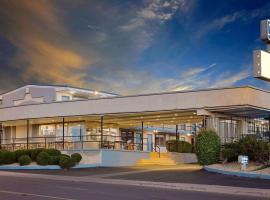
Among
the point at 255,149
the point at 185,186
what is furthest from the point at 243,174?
the point at 185,186

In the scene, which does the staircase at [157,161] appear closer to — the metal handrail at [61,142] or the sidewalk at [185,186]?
the metal handrail at [61,142]

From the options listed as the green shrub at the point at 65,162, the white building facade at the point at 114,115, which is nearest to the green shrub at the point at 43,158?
the green shrub at the point at 65,162

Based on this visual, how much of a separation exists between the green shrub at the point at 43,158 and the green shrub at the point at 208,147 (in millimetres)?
11302

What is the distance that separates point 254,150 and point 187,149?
59.3ft

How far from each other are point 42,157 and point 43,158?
4.3 inches

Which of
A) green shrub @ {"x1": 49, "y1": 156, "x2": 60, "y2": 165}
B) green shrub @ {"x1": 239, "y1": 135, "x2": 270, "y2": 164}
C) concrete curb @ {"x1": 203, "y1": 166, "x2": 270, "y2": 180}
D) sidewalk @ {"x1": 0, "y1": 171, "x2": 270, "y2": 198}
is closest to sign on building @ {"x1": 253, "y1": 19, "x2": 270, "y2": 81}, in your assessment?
sidewalk @ {"x1": 0, "y1": 171, "x2": 270, "y2": 198}

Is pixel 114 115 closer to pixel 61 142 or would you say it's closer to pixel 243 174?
pixel 61 142

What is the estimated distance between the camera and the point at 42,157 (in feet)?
111

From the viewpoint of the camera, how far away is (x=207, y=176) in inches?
962

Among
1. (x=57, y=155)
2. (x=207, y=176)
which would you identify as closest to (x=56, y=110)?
(x=57, y=155)

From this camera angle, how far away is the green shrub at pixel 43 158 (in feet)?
111

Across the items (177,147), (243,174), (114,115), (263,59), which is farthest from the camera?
(177,147)

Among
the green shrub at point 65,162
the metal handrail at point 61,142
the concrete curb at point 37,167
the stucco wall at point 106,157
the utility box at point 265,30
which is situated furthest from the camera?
the metal handrail at point 61,142

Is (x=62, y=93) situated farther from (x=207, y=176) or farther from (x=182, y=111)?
(x=207, y=176)
